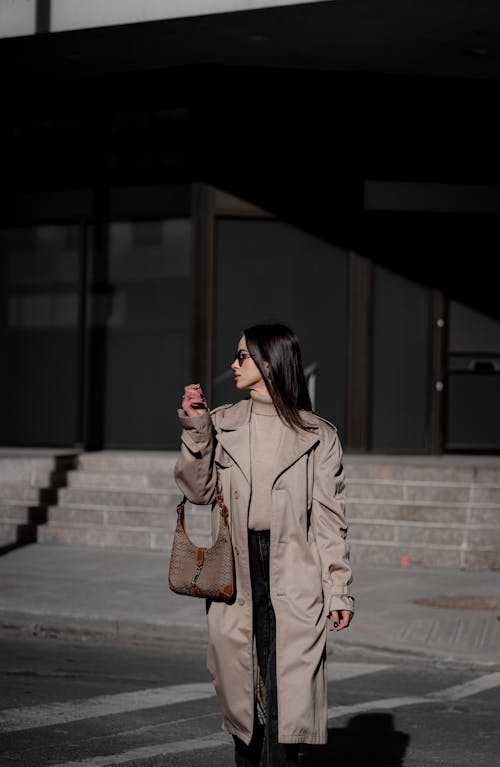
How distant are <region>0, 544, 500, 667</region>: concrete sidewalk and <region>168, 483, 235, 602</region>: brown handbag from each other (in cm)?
451

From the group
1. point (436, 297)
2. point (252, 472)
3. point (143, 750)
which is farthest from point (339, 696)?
point (436, 297)

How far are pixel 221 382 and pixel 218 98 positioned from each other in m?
3.50

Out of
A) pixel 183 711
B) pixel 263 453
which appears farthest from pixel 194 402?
pixel 183 711

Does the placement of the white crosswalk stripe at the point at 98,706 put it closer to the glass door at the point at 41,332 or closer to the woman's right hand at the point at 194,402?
the woman's right hand at the point at 194,402

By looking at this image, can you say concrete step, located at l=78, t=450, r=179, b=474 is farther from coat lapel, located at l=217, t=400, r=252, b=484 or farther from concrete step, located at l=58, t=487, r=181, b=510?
coat lapel, located at l=217, t=400, r=252, b=484

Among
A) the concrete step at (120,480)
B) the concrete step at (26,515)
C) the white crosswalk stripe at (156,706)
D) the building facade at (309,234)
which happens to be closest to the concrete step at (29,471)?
the concrete step at (120,480)

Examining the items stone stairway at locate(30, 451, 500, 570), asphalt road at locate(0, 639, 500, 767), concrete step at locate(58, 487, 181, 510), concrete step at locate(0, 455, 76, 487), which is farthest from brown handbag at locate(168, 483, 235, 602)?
concrete step at locate(0, 455, 76, 487)

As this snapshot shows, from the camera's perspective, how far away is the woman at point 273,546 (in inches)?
194

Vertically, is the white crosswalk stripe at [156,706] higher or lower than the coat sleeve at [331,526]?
lower

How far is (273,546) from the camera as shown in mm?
4945

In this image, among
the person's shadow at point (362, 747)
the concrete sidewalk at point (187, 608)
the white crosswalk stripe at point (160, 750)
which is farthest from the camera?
the concrete sidewalk at point (187, 608)

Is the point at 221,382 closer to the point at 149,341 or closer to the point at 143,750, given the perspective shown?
the point at 149,341

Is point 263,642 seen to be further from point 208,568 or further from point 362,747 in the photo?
point 362,747

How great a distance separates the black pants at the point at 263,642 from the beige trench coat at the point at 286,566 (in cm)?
5
